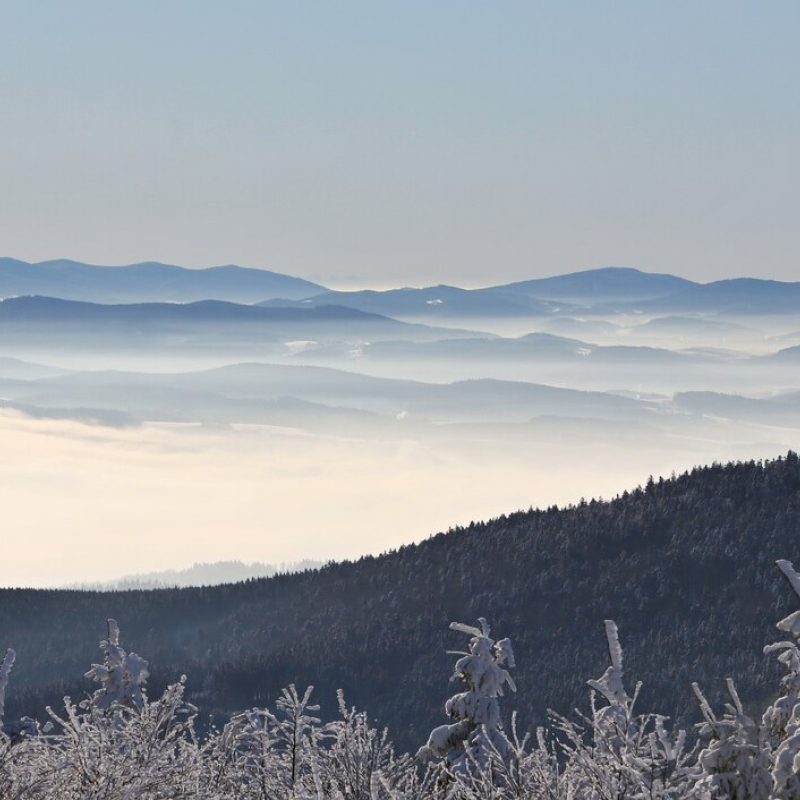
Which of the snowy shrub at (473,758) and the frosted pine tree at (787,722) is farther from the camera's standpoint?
the snowy shrub at (473,758)

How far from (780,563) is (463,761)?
16.3 m

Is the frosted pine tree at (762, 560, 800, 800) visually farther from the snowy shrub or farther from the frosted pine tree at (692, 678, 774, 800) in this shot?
the frosted pine tree at (692, 678, 774, 800)

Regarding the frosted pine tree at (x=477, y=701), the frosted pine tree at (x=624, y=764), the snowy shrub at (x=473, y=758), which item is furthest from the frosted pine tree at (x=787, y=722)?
the frosted pine tree at (x=477, y=701)

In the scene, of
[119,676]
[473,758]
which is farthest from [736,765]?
[119,676]

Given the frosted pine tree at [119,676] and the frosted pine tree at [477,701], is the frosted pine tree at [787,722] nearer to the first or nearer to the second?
the frosted pine tree at [477,701]

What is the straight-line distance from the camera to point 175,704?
98.9 feet

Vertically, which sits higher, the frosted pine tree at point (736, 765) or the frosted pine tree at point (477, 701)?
the frosted pine tree at point (736, 765)

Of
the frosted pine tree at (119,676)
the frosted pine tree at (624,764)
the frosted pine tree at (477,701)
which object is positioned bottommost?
the frosted pine tree at (119,676)

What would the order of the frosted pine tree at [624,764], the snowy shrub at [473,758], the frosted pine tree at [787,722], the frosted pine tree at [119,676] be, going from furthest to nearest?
the frosted pine tree at [119,676] → the snowy shrub at [473,758] → the frosted pine tree at [624,764] → the frosted pine tree at [787,722]

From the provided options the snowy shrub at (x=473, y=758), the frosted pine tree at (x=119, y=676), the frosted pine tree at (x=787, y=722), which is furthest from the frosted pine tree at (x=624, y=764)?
the frosted pine tree at (x=119, y=676)

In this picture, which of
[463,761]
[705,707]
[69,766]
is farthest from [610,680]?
[69,766]

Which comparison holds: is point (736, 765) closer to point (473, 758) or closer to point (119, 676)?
point (473, 758)

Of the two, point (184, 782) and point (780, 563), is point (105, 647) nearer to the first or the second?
point (184, 782)

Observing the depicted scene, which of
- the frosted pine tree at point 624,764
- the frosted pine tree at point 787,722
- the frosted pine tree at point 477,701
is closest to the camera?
the frosted pine tree at point 787,722
